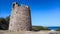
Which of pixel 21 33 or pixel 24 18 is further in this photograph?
pixel 24 18

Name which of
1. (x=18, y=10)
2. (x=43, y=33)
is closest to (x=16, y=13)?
(x=18, y=10)

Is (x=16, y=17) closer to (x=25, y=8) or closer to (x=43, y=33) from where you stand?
(x=25, y=8)

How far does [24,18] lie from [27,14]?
21.9 inches

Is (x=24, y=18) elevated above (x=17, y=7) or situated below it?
below

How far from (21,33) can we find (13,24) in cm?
278

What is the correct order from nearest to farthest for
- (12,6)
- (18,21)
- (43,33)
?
1. (43,33)
2. (18,21)
3. (12,6)

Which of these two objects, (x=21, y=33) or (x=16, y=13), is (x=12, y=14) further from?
(x=21, y=33)

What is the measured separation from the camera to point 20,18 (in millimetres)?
14188

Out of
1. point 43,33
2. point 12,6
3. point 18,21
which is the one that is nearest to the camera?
point 43,33

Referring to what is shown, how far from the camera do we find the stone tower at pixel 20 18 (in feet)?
46.6

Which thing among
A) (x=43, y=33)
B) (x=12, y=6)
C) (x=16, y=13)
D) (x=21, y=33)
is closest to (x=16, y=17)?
(x=16, y=13)

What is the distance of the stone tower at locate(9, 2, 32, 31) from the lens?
46.6 feet

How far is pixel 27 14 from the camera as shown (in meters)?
14.5

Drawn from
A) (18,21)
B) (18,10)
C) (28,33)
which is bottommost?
(28,33)
